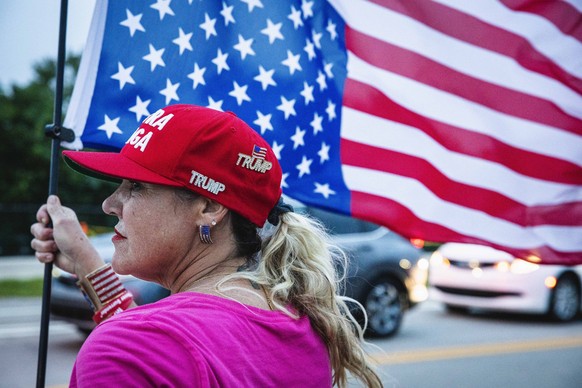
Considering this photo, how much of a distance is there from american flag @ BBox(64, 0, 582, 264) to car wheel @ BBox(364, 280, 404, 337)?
5687mm

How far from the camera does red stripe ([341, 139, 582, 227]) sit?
114 inches

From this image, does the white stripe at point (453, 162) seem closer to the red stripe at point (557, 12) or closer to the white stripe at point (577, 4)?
the red stripe at point (557, 12)

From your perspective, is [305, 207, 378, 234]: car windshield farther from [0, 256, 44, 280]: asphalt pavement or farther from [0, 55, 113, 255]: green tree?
[0, 55, 113, 255]: green tree

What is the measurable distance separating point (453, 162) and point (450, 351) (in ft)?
18.9

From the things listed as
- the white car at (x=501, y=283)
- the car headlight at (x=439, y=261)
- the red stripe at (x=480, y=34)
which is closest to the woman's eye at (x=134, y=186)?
the red stripe at (x=480, y=34)

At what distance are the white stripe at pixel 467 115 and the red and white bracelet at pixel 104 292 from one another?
4.73ft

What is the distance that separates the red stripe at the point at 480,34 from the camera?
292 centimetres

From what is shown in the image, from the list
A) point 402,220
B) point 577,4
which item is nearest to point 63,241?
point 402,220

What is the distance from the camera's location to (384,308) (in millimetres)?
8828

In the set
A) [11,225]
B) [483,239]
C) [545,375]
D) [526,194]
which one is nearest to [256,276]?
[483,239]

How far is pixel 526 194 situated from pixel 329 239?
4.85 feet

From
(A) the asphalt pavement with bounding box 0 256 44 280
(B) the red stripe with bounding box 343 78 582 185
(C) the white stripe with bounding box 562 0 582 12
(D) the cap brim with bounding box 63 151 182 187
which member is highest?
(C) the white stripe with bounding box 562 0 582 12

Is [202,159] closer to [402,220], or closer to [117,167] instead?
[117,167]

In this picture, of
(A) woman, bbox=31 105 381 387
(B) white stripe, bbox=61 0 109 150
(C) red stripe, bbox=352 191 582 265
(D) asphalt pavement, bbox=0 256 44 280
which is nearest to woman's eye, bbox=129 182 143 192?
(A) woman, bbox=31 105 381 387
